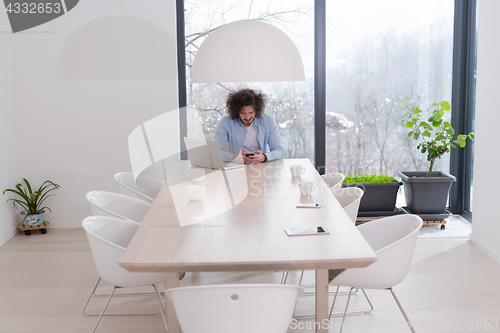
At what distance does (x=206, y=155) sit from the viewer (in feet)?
12.0

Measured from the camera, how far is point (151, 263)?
5.78 ft

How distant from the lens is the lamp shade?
235 centimetres

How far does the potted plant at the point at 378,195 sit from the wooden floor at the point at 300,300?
66 cm

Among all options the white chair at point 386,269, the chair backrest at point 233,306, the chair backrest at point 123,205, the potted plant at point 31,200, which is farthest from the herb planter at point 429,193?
the potted plant at point 31,200

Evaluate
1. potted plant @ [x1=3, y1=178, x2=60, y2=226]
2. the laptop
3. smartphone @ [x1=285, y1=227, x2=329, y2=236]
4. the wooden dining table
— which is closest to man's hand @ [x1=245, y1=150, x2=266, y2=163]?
the laptop

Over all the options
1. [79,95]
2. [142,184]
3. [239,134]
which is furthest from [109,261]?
Answer: [79,95]

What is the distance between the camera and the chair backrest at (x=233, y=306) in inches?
62.5

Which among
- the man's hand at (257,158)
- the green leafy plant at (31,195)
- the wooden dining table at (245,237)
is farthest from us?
the green leafy plant at (31,195)

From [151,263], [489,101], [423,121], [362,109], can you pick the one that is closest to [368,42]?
[362,109]

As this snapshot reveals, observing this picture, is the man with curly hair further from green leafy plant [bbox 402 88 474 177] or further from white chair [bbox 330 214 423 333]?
white chair [bbox 330 214 423 333]

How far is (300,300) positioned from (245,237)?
1.25 meters

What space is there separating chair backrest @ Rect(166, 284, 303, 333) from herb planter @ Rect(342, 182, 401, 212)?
10.4 feet

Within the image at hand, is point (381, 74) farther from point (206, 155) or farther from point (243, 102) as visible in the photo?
point (206, 155)

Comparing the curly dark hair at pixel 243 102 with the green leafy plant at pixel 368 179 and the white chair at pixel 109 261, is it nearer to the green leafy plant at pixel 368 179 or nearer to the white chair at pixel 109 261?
the green leafy plant at pixel 368 179
